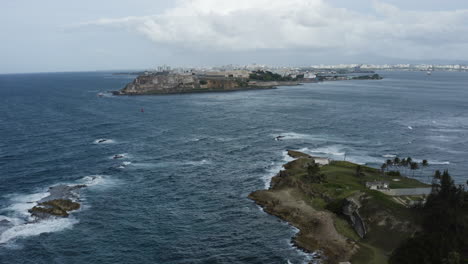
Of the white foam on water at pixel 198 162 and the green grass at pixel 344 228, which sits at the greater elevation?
the white foam on water at pixel 198 162

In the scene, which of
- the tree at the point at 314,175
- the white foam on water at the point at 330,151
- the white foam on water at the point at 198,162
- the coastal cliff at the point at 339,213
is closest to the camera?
the coastal cliff at the point at 339,213

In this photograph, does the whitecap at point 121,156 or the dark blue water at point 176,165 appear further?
the whitecap at point 121,156

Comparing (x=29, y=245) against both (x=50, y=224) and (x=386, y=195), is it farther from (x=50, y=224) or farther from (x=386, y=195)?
(x=386, y=195)

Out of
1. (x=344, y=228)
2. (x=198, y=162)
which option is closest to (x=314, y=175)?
(x=344, y=228)

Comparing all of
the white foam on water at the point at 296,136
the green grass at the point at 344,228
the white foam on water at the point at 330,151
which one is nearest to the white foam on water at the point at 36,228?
the green grass at the point at 344,228

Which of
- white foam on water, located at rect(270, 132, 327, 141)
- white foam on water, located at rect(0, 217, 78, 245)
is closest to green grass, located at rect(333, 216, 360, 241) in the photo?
white foam on water, located at rect(0, 217, 78, 245)

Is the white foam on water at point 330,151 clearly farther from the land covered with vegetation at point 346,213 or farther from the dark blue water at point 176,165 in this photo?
the land covered with vegetation at point 346,213
